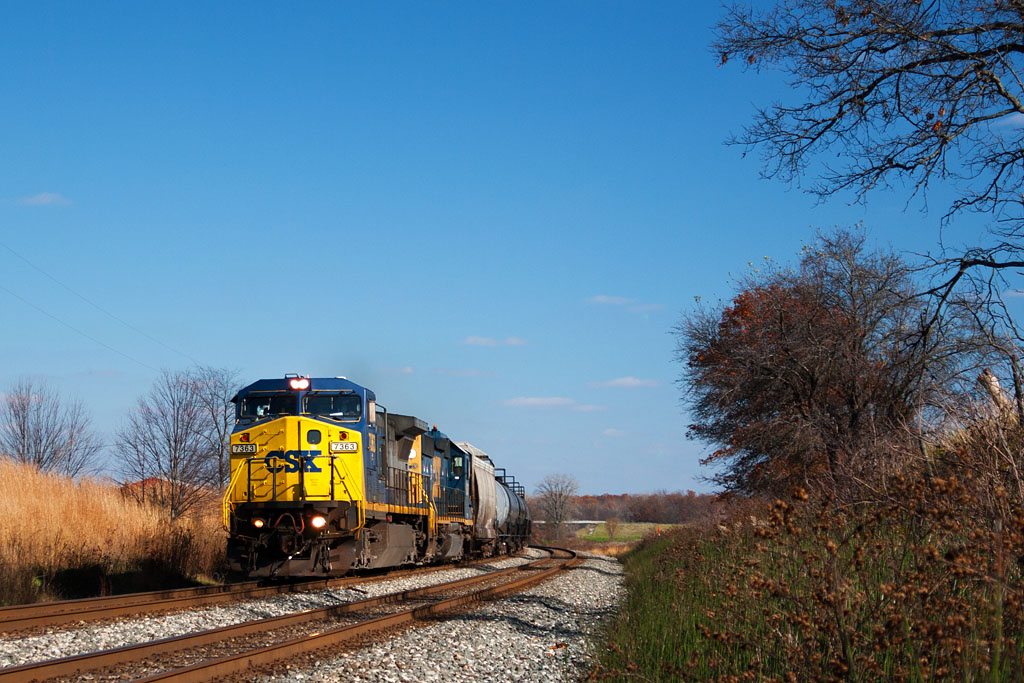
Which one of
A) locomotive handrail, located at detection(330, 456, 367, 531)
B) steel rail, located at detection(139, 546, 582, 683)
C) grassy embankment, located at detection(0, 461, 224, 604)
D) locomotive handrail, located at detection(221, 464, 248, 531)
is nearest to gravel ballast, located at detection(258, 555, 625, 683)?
steel rail, located at detection(139, 546, 582, 683)

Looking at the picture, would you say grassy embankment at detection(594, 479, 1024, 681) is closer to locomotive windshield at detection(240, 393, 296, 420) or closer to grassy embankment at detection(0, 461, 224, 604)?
locomotive windshield at detection(240, 393, 296, 420)

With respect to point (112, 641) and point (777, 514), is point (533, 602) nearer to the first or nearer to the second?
point (112, 641)

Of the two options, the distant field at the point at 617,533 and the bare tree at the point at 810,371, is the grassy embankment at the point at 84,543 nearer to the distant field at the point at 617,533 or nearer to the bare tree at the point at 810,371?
the bare tree at the point at 810,371

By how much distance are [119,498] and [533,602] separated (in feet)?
38.2

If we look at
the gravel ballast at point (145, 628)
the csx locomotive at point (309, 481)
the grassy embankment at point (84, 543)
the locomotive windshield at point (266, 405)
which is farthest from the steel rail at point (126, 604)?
the locomotive windshield at point (266, 405)

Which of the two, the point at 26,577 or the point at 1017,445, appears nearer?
the point at 1017,445

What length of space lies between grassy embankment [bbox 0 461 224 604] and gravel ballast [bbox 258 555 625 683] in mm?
7577

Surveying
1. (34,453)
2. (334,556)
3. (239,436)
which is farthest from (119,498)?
(34,453)

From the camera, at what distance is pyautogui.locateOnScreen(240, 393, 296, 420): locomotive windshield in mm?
17406

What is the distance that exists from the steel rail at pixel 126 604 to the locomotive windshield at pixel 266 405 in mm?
3399

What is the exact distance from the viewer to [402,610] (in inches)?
513

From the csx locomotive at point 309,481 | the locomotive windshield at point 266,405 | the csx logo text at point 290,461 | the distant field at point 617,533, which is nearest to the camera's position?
the csx locomotive at point 309,481

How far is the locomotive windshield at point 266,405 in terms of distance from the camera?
17.4m

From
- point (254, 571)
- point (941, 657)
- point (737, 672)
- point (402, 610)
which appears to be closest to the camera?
point (941, 657)
